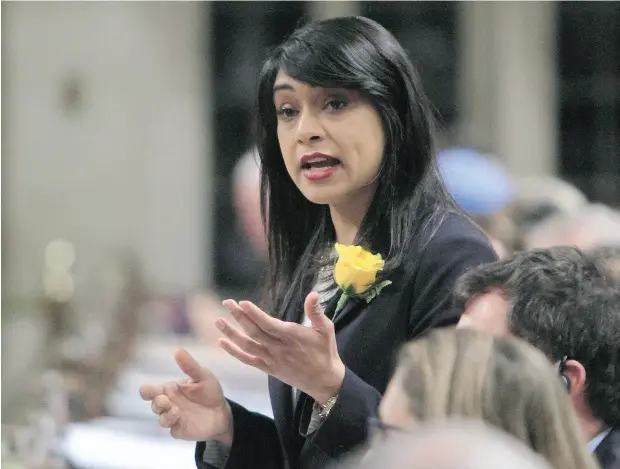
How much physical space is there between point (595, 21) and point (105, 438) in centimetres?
529

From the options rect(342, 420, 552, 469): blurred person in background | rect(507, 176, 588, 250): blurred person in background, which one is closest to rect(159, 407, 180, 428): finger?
rect(342, 420, 552, 469): blurred person in background

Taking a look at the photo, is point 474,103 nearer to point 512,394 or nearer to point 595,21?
point 595,21

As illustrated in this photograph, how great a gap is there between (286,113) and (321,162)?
0.36 feet

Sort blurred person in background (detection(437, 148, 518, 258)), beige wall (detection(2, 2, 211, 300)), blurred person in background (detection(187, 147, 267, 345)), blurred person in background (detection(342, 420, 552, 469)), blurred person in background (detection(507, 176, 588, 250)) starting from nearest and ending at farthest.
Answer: blurred person in background (detection(342, 420, 552, 469)), blurred person in background (detection(437, 148, 518, 258)), blurred person in background (detection(507, 176, 588, 250)), blurred person in background (detection(187, 147, 267, 345)), beige wall (detection(2, 2, 211, 300))

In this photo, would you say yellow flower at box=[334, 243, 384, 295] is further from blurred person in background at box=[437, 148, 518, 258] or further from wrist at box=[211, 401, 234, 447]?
blurred person in background at box=[437, 148, 518, 258]

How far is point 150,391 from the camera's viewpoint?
1.78 metres

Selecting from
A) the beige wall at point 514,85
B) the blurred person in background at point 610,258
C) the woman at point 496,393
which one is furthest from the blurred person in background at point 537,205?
the beige wall at point 514,85

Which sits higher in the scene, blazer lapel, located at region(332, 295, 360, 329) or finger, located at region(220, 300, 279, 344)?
finger, located at region(220, 300, 279, 344)

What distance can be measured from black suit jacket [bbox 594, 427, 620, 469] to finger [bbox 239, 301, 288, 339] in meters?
0.45

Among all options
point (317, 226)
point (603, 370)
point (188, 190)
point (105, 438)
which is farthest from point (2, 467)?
point (188, 190)

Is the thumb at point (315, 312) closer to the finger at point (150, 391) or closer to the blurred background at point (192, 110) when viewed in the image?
the finger at point (150, 391)

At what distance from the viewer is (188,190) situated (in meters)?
7.91

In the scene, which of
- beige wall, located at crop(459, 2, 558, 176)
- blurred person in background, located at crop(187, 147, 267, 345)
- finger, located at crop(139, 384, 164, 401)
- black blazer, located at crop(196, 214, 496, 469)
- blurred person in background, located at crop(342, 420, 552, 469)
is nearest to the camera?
blurred person in background, located at crop(342, 420, 552, 469)

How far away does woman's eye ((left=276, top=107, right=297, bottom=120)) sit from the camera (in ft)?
5.84
